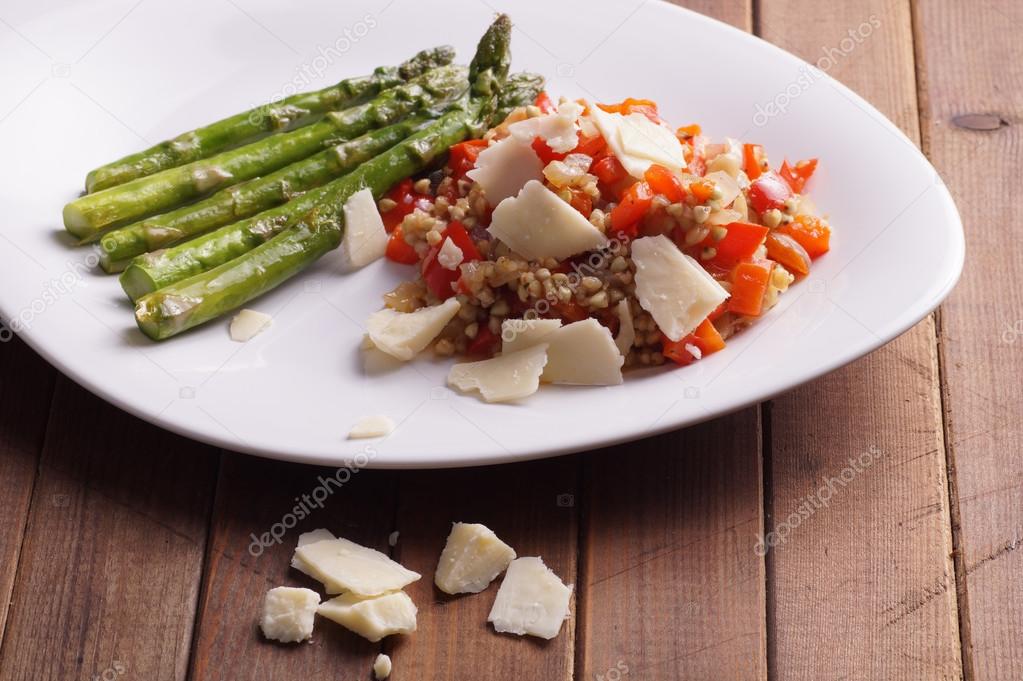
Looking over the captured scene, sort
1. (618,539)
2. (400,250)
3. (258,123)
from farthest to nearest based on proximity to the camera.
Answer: (258,123) < (400,250) < (618,539)

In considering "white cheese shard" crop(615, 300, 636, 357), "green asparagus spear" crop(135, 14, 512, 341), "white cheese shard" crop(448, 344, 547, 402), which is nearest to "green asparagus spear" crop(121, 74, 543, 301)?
"green asparagus spear" crop(135, 14, 512, 341)

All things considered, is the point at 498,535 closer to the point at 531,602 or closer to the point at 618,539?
the point at 531,602

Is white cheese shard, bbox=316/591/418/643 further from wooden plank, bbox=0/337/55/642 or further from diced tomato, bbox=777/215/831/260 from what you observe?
diced tomato, bbox=777/215/831/260

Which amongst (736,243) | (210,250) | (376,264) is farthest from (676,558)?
(210,250)

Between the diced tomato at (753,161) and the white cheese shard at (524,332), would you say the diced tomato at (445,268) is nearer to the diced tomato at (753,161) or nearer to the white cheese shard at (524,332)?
the white cheese shard at (524,332)

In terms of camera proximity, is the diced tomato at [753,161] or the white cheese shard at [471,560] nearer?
the white cheese shard at [471,560]

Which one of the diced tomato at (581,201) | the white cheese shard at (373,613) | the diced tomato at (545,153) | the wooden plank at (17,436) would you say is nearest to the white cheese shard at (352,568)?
the white cheese shard at (373,613)

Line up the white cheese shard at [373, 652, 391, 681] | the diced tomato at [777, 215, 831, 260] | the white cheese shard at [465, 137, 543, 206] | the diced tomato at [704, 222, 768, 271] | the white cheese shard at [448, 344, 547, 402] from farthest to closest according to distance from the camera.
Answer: the diced tomato at [777, 215, 831, 260]
the white cheese shard at [465, 137, 543, 206]
the diced tomato at [704, 222, 768, 271]
the white cheese shard at [448, 344, 547, 402]
the white cheese shard at [373, 652, 391, 681]
